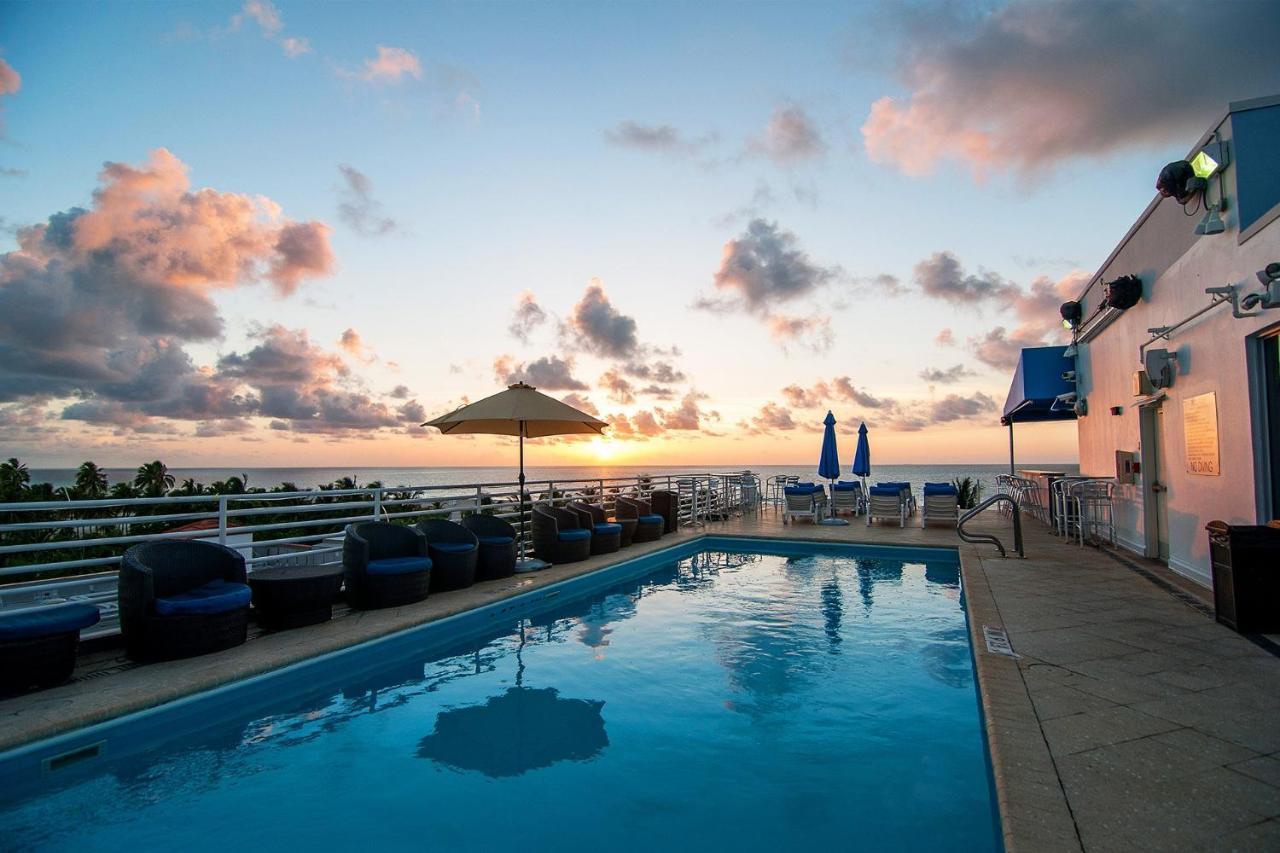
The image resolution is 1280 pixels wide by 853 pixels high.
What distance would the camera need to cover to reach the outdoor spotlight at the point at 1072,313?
962cm

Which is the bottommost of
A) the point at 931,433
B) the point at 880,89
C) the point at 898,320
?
the point at 931,433

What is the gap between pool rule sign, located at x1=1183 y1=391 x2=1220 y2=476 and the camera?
198 inches

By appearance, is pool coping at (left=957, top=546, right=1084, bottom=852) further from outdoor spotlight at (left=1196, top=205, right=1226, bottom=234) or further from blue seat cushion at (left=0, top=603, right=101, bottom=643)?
blue seat cushion at (left=0, top=603, right=101, bottom=643)

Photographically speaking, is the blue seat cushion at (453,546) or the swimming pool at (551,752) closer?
the swimming pool at (551,752)

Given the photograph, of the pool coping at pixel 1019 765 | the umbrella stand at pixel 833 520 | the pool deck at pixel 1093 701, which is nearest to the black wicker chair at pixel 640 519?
the pool deck at pixel 1093 701

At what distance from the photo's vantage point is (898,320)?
12.3 meters

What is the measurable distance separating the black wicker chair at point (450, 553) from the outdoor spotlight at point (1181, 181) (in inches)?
275

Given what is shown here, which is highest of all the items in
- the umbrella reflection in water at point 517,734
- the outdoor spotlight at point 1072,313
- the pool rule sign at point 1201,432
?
the outdoor spotlight at point 1072,313

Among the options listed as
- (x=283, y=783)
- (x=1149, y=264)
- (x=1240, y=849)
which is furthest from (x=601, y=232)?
(x=1240, y=849)

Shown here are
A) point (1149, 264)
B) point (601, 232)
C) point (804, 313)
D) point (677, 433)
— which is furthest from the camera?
point (677, 433)

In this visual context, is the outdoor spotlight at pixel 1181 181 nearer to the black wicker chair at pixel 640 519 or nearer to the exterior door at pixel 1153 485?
the exterior door at pixel 1153 485

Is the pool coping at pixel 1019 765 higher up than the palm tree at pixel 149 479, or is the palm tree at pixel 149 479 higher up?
the palm tree at pixel 149 479

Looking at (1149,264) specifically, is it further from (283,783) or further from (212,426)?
(212,426)

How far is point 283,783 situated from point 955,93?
8.96 meters
